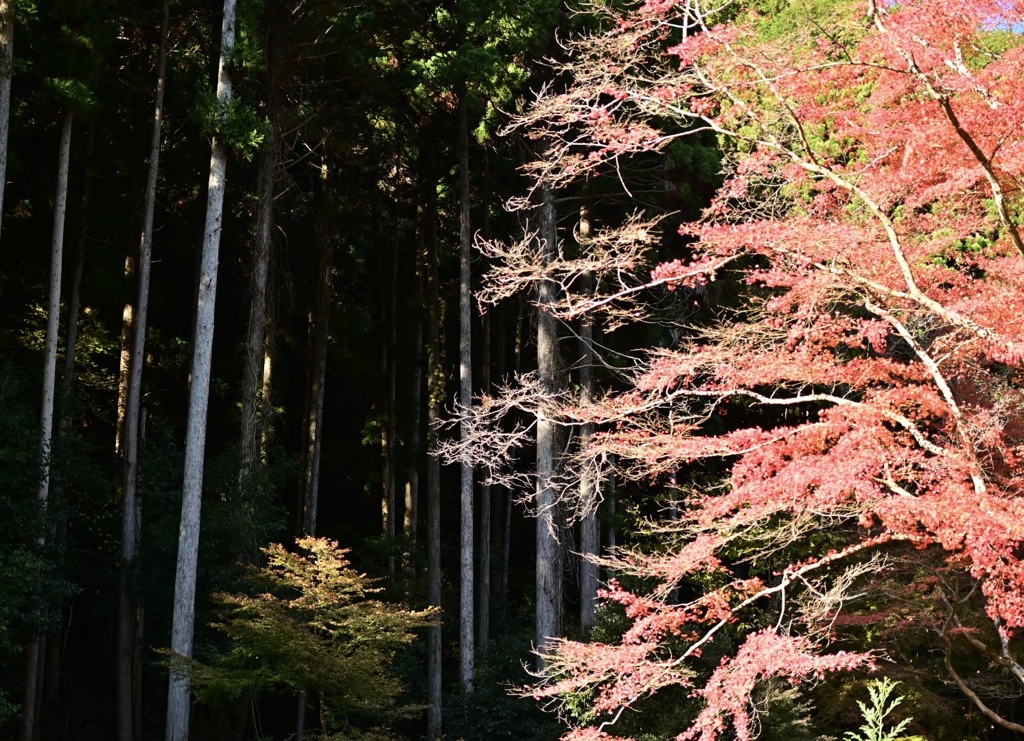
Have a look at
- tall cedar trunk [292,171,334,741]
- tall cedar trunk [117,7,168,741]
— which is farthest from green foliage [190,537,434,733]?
tall cedar trunk [292,171,334,741]

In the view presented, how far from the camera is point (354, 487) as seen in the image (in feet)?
76.9

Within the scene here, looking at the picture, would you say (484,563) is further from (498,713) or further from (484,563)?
(498,713)

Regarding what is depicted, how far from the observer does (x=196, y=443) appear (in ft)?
38.1

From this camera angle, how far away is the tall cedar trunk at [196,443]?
37.1 feet

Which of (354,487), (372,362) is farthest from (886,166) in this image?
(354,487)

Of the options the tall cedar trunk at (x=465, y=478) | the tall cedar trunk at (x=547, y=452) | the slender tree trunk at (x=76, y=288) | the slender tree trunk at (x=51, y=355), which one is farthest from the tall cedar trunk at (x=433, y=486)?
the slender tree trunk at (x=76, y=288)

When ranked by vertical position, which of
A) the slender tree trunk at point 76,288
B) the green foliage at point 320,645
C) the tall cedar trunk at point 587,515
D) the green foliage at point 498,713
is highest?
the slender tree trunk at point 76,288

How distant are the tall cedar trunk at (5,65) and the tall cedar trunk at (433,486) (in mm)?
6772

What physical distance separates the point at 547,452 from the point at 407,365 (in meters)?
9.72

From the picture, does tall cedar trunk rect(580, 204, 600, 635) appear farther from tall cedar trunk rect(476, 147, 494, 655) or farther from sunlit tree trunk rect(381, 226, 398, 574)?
sunlit tree trunk rect(381, 226, 398, 574)

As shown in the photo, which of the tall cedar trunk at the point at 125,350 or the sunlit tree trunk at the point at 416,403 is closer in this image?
the tall cedar trunk at the point at 125,350

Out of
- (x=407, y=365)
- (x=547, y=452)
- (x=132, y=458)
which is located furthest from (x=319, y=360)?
(x=547, y=452)

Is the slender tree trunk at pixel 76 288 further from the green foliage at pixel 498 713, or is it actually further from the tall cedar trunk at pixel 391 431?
the green foliage at pixel 498 713

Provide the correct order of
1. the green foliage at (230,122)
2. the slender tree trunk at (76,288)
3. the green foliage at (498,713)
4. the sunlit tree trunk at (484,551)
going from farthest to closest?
1. the sunlit tree trunk at (484,551)
2. the slender tree trunk at (76,288)
3. the green foliage at (498,713)
4. the green foliage at (230,122)
